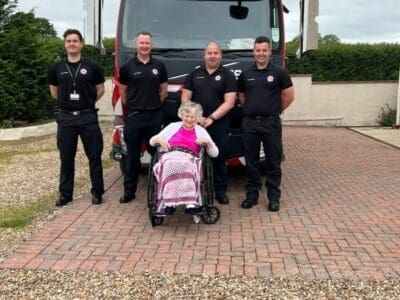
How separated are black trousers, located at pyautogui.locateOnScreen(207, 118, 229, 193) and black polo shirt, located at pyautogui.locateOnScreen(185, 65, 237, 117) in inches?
7.7

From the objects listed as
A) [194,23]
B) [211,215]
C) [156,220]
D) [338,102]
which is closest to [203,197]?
[211,215]

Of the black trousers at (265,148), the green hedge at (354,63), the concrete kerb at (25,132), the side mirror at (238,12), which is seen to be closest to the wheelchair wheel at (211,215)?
the black trousers at (265,148)

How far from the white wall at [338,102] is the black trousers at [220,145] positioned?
11515 mm

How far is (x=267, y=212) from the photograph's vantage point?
6055 mm

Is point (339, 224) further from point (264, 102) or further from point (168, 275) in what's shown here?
point (168, 275)

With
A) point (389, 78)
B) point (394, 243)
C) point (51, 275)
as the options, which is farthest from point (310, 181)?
point (389, 78)

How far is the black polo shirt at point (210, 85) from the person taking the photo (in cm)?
591

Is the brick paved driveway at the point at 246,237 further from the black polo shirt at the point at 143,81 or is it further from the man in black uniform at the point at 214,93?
the black polo shirt at the point at 143,81

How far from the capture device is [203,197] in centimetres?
539

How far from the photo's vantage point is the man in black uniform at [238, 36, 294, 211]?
19.1ft

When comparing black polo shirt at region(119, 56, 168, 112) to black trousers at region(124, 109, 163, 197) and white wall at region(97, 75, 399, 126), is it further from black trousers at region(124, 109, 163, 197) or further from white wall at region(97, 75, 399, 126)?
white wall at region(97, 75, 399, 126)

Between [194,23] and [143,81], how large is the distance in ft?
3.89

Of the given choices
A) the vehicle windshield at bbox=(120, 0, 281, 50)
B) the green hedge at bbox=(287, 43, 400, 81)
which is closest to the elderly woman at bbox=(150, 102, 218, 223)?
the vehicle windshield at bbox=(120, 0, 281, 50)

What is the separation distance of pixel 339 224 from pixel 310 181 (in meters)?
2.27
